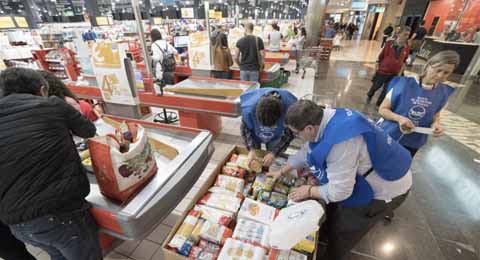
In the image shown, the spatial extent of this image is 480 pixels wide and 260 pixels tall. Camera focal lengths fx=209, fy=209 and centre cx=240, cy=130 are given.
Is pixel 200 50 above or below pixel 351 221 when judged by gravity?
above

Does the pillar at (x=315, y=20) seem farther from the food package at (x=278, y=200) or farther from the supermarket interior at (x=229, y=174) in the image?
the food package at (x=278, y=200)

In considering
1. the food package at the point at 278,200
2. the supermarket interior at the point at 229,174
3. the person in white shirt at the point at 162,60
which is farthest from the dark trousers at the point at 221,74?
the food package at the point at 278,200

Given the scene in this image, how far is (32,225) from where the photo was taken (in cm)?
111

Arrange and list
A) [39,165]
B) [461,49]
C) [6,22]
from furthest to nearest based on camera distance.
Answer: [461,49]
[6,22]
[39,165]

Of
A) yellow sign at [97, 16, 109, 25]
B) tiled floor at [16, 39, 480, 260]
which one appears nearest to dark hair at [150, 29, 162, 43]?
tiled floor at [16, 39, 480, 260]

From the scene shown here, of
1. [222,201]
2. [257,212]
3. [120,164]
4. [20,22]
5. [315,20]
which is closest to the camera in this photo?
[120,164]

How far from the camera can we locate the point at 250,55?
13.9ft

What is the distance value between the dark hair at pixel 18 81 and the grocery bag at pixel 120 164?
0.41 m

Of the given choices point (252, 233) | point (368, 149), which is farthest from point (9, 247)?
point (368, 149)

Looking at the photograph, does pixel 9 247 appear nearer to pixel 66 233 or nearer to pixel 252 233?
pixel 66 233

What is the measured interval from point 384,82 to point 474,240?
3305 mm

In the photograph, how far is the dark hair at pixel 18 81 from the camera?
1.07 meters

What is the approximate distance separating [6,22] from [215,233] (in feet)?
35.9

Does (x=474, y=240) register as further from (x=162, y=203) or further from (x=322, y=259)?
(x=162, y=203)
